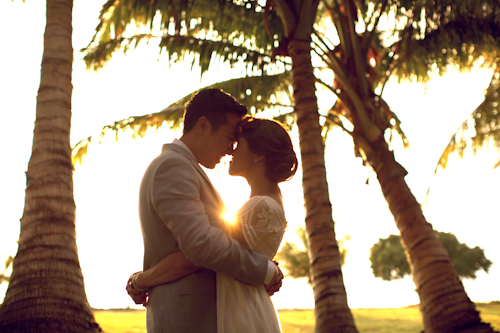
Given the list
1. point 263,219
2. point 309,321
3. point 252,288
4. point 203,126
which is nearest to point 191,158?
point 203,126

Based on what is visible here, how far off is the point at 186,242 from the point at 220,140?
2.15 feet

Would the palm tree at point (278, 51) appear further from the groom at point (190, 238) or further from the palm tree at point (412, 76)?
the groom at point (190, 238)

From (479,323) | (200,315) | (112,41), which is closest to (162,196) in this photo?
(200,315)

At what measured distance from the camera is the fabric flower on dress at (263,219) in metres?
1.97

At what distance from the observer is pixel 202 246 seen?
1.75 m

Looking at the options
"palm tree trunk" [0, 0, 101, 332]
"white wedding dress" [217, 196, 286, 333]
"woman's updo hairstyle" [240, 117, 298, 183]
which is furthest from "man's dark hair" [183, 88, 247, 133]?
"palm tree trunk" [0, 0, 101, 332]

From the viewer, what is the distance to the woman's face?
233 centimetres

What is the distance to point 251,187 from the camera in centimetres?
229

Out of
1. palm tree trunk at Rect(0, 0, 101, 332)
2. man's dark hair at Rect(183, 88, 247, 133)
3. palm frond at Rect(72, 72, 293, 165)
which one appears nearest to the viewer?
man's dark hair at Rect(183, 88, 247, 133)

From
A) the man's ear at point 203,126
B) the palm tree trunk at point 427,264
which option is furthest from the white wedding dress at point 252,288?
the palm tree trunk at point 427,264

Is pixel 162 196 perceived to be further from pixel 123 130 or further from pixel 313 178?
pixel 123 130

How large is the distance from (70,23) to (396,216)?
539cm

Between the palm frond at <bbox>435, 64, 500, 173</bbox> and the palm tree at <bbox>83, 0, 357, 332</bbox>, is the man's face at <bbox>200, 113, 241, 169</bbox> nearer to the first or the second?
the palm tree at <bbox>83, 0, 357, 332</bbox>

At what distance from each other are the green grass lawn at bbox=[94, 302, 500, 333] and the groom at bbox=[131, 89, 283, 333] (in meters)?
7.94
